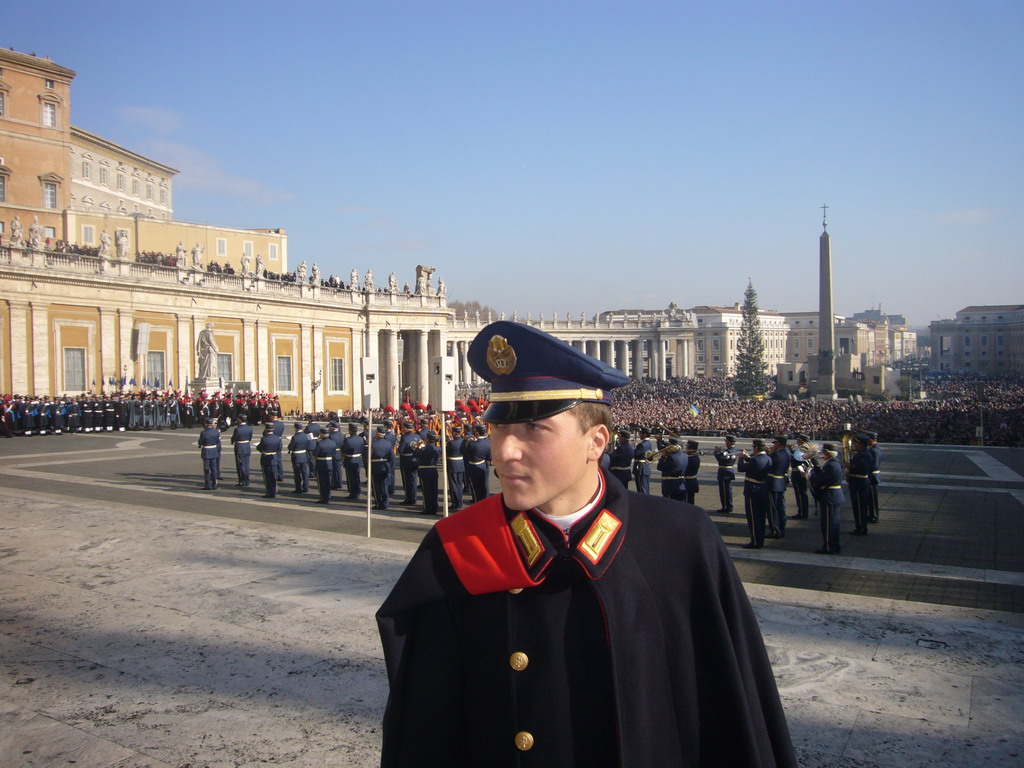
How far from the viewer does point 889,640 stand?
7.07 metres

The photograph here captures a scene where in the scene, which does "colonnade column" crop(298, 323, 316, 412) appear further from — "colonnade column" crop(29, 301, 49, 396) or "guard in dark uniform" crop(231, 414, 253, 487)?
"guard in dark uniform" crop(231, 414, 253, 487)

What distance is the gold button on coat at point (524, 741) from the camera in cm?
202

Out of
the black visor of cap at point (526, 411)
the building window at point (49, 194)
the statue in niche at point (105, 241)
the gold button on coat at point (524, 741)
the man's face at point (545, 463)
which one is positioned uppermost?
the building window at point (49, 194)

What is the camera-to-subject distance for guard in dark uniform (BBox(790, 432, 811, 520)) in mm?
14298

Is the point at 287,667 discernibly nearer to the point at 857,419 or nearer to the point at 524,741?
the point at 524,741

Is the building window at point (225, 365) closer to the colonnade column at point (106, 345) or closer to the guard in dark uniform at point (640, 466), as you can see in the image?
the colonnade column at point (106, 345)

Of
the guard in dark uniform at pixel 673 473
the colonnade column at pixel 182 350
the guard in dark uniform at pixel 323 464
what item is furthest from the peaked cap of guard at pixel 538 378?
the colonnade column at pixel 182 350

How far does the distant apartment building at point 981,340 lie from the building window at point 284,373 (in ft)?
406

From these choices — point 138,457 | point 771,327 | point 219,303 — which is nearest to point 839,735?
point 138,457

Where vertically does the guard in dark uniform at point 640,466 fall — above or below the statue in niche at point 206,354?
below

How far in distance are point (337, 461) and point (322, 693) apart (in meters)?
12.9

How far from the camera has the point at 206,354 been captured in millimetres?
38281

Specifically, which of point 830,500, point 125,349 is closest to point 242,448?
point 830,500

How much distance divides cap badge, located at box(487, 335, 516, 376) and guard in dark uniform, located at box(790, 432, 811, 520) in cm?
1314
